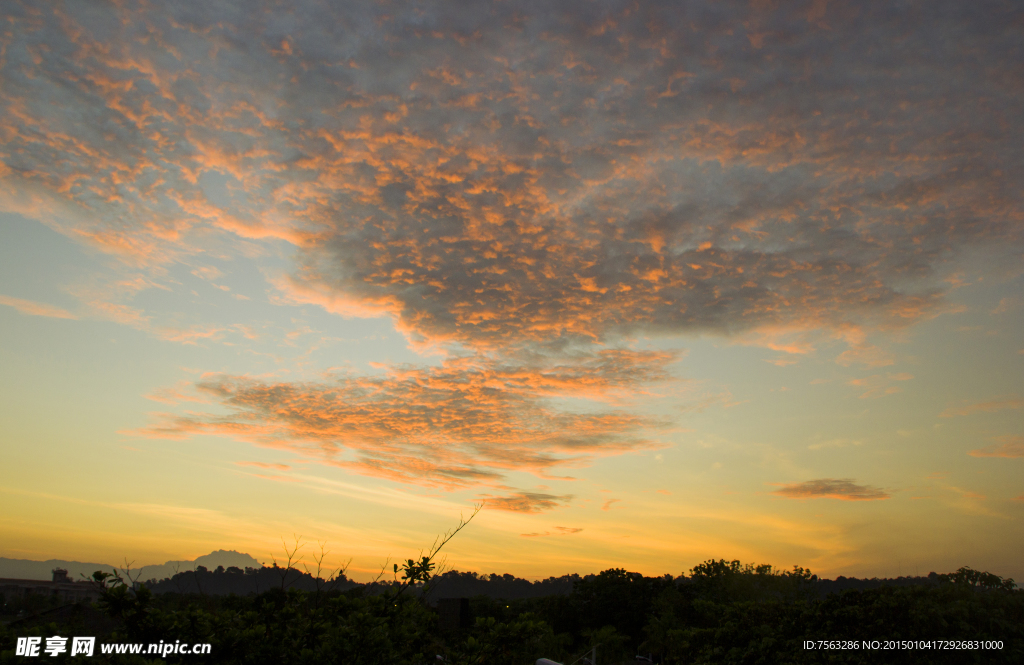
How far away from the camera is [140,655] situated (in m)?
7.07

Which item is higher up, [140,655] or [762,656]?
[140,655]

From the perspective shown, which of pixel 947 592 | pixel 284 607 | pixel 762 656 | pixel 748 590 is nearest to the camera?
pixel 284 607

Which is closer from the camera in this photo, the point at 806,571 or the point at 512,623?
the point at 512,623

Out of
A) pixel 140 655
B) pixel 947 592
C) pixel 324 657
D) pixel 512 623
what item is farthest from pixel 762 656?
pixel 140 655

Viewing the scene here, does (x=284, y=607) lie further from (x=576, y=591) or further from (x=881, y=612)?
(x=576, y=591)

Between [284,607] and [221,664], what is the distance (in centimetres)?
92

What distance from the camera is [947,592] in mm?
11906

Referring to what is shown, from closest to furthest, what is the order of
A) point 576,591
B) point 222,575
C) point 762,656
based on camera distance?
point 762,656
point 576,591
point 222,575

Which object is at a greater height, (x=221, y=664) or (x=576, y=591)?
(x=221, y=664)

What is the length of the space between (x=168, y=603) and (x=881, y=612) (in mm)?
13709

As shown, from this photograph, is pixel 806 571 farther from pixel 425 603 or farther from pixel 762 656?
pixel 425 603

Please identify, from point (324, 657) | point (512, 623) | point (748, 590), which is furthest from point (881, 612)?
point (748, 590)

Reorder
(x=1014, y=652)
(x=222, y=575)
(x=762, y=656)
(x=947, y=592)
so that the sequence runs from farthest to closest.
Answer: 1. (x=222, y=575)
2. (x=762, y=656)
3. (x=947, y=592)
4. (x=1014, y=652)

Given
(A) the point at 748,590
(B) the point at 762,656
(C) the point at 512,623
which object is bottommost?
(A) the point at 748,590
